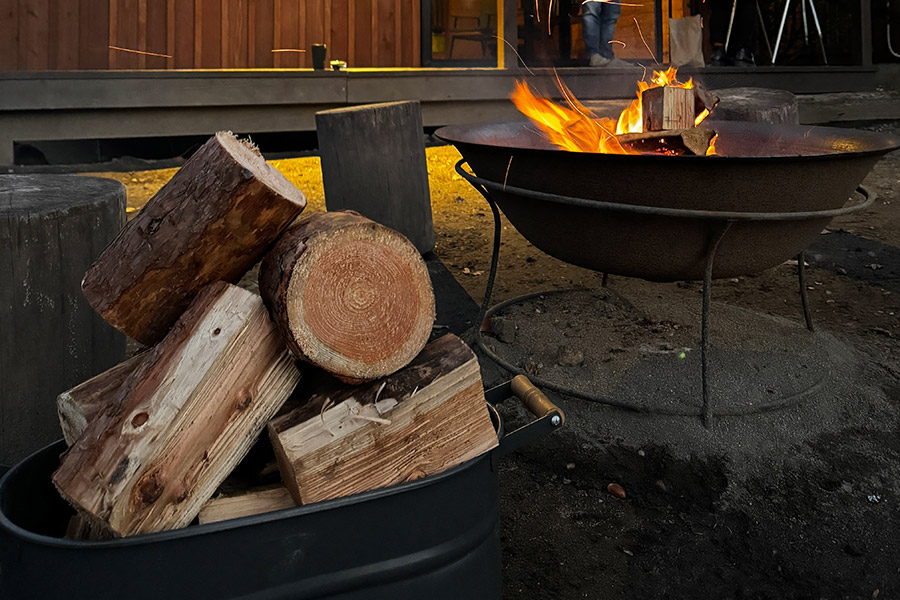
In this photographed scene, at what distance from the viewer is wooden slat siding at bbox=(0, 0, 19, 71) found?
5867 millimetres

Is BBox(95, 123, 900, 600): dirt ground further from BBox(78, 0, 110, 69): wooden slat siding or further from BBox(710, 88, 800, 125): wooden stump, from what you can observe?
BBox(78, 0, 110, 69): wooden slat siding

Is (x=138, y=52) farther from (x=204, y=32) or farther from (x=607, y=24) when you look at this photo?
(x=607, y=24)

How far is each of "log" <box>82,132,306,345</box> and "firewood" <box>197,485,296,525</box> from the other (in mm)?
394

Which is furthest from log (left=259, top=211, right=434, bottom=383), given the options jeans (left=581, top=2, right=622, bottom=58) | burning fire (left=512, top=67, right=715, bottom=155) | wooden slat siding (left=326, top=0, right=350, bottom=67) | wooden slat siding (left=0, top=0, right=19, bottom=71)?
jeans (left=581, top=2, right=622, bottom=58)

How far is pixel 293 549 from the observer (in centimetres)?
119

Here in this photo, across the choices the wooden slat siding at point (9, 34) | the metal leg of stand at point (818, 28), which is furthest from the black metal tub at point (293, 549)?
the metal leg of stand at point (818, 28)

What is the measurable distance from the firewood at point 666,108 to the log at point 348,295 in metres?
1.76

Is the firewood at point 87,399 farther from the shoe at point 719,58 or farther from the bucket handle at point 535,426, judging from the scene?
the shoe at point 719,58

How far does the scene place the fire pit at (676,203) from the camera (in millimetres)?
2289

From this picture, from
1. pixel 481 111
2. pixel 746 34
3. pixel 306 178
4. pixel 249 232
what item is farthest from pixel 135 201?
pixel 746 34

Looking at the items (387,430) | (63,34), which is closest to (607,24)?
(63,34)

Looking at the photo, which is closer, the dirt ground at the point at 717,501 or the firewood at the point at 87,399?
the firewood at the point at 87,399

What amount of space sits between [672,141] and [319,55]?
442cm

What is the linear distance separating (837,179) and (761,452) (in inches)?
34.9
